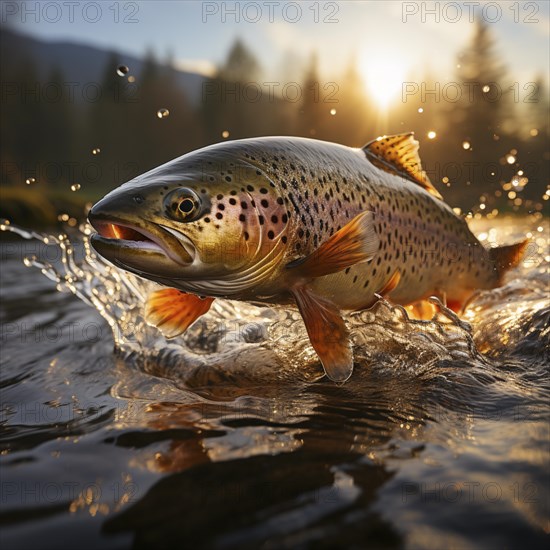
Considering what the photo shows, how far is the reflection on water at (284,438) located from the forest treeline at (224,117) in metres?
38.0

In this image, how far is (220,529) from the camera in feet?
5.90

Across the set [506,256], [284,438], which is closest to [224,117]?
[506,256]

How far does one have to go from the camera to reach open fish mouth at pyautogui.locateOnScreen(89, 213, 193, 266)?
2.78m

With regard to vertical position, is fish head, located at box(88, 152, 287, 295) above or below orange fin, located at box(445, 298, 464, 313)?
above

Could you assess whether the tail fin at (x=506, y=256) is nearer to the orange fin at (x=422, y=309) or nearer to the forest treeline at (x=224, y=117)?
the orange fin at (x=422, y=309)

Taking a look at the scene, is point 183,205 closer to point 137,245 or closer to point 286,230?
point 137,245

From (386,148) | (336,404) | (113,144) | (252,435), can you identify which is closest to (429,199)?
(386,148)

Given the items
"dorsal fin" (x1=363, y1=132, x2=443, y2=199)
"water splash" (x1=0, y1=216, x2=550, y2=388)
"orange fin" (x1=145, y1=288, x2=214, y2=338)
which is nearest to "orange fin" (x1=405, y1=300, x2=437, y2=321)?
"water splash" (x1=0, y1=216, x2=550, y2=388)

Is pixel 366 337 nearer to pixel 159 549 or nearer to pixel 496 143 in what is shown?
pixel 159 549

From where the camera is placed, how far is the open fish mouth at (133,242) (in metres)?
2.78

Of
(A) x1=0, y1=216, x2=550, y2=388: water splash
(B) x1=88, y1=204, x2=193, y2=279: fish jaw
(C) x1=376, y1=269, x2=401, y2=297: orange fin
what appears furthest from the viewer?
(C) x1=376, y1=269, x2=401, y2=297: orange fin

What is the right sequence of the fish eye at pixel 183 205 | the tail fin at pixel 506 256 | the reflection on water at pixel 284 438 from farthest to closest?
the tail fin at pixel 506 256
the fish eye at pixel 183 205
the reflection on water at pixel 284 438

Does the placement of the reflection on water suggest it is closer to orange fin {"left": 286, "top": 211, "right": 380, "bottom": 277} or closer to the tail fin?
the tail fin

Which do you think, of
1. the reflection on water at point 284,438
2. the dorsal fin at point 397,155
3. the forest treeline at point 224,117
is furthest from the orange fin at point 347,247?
the forest treeline at point 224,117
